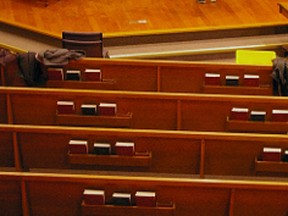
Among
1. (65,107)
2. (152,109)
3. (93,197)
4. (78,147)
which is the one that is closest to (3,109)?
(65,107)

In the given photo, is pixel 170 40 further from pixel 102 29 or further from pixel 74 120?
pixel 74 120

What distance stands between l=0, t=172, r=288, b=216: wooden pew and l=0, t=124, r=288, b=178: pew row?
0.22 metres

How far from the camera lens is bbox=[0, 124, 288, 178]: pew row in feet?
6.86

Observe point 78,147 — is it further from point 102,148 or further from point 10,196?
point 10,196

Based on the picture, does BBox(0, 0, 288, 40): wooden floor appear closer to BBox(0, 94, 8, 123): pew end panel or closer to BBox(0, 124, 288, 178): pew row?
BBox(0, 94, 8, 123): pew end panel

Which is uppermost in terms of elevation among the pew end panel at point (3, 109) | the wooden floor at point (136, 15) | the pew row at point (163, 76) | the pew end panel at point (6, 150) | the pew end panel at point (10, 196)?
the wooden floor at point (136, 15)

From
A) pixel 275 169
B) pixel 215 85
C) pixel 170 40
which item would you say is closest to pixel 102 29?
pixel 170 40

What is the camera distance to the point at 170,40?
3.51 m

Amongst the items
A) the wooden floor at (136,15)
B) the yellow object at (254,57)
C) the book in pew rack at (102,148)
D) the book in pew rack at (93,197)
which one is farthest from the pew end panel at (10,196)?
the wooden floor at (136,15)

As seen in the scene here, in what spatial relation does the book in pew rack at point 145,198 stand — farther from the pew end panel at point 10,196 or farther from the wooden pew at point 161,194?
the pew end panel at point 10,196

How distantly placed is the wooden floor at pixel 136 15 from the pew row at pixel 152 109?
1107 mm

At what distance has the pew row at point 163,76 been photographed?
8.45 ft

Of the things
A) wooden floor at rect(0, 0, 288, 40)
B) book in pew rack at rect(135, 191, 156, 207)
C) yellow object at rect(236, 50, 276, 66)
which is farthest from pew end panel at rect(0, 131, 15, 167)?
wooden floor at rect(0, 0, 288, 40)

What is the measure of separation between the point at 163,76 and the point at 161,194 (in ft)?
2.59
